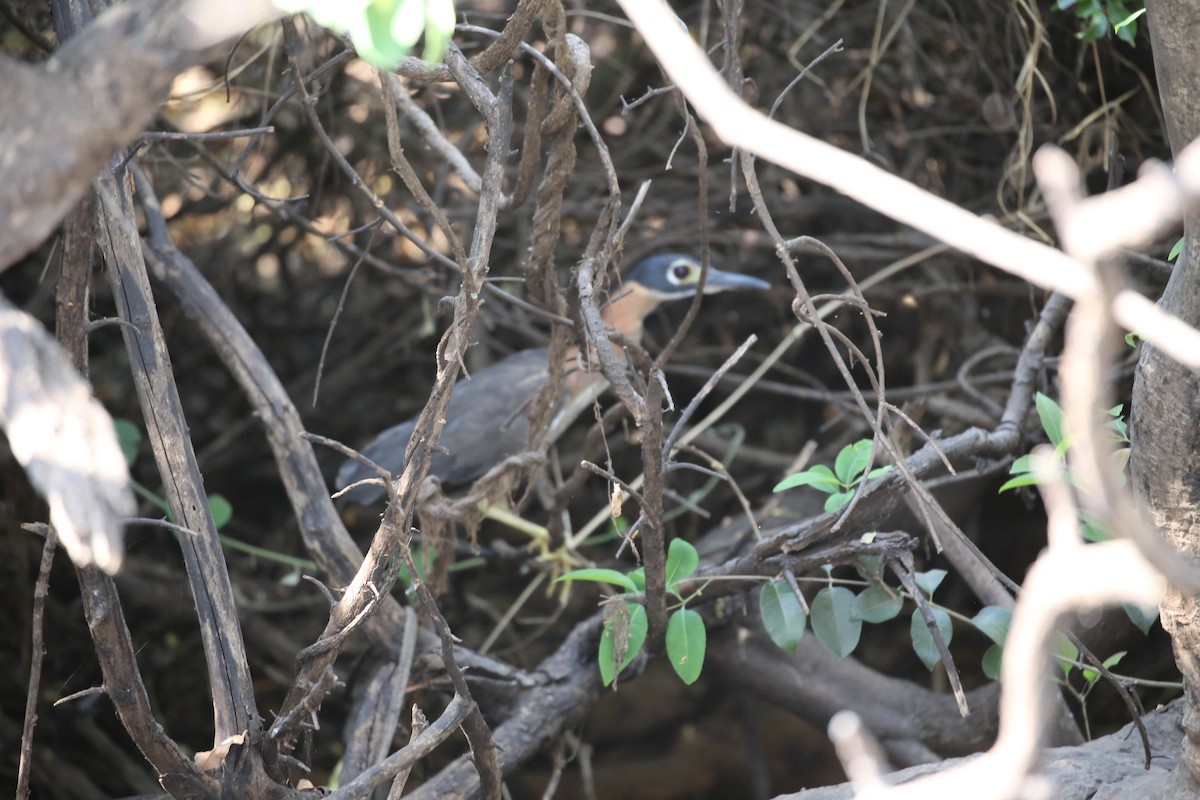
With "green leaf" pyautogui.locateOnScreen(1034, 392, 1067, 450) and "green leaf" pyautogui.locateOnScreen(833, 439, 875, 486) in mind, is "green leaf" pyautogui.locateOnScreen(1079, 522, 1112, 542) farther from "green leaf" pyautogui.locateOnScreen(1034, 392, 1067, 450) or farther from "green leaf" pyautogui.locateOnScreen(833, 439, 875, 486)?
"green leaf" pyautogui.locateOnScreen(833, 439, 875, 486)

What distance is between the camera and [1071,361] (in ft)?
1.60

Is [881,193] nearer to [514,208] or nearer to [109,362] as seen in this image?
[514,208]

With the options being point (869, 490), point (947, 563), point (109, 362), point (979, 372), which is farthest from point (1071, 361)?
point (109, 362)

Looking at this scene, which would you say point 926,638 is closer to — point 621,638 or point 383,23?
point 621,638

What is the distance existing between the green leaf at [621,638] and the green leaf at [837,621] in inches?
10.8

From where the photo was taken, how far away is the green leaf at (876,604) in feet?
5.26

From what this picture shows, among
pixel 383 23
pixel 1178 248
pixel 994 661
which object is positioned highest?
pixel 383 23

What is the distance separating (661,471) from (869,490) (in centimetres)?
37

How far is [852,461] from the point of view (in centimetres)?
163

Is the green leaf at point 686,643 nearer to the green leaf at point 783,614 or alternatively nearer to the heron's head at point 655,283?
the green leaf at point 783,614

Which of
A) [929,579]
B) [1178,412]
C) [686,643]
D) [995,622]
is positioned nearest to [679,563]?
[686,643]

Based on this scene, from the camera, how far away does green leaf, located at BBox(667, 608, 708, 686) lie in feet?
5.27

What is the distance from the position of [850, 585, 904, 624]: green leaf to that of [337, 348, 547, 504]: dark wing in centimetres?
135

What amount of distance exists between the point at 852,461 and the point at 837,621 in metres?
0.25
